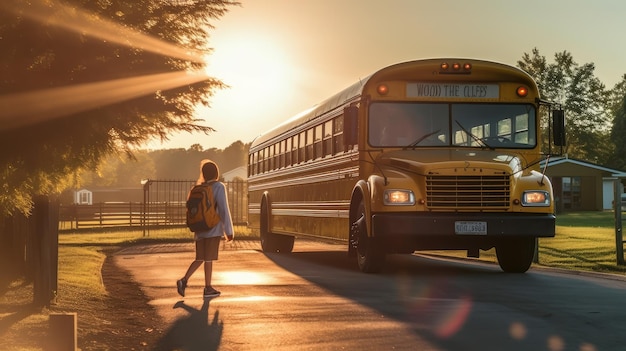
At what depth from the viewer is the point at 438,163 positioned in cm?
1271

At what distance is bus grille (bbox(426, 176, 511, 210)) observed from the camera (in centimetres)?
1271

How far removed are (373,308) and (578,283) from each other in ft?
13.3

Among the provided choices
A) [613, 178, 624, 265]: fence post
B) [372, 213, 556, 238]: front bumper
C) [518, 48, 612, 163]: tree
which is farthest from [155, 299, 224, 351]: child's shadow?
[518, 48, 612, 163]: tree

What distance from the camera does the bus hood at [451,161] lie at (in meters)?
12.7

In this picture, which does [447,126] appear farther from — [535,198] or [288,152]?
[288,152]

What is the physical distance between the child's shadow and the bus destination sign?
18.8ft

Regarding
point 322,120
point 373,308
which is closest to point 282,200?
point 322,120

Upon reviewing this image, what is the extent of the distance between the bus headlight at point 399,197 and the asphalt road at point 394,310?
1.07 meters

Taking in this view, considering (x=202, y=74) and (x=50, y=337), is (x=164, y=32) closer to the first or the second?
(x=202, y=74)

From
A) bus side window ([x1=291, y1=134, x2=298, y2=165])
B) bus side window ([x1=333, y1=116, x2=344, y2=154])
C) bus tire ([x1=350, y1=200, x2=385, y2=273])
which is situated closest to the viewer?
bus tire ([x1=350, y1=200, x2=385, y2=273])

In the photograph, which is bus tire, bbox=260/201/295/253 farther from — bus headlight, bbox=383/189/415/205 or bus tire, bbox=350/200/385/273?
bus headlight, bbox=383/189/415/205

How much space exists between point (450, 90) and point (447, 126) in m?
0.56

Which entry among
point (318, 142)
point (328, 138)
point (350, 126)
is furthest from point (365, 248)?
point (318, 142)

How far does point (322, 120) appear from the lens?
55.2 ft
